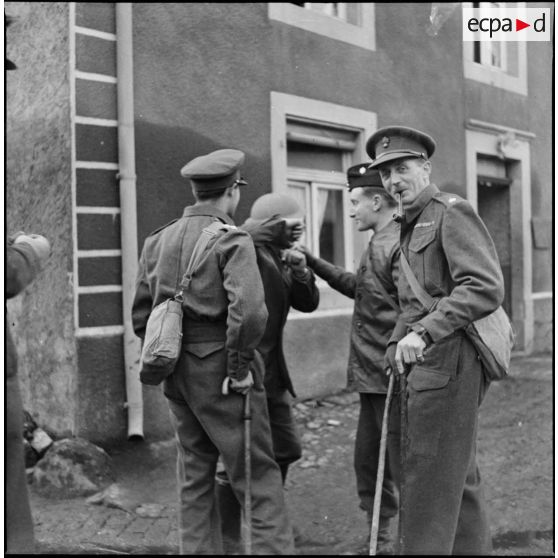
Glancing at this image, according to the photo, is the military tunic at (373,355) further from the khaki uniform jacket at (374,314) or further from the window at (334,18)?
the window at (334,18)

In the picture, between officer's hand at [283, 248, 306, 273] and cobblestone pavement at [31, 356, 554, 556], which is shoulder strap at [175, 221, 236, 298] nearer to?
officer's hand at [283, 248, 306, 273]

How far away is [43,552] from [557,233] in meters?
3.08

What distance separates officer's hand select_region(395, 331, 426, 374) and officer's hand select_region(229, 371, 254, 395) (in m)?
0.73

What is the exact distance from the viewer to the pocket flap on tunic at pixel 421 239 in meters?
2.94

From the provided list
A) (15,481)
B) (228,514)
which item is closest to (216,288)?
(15,481)

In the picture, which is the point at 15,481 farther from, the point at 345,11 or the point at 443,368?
the point at 345,11

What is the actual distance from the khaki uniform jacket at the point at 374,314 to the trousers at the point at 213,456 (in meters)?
0.65

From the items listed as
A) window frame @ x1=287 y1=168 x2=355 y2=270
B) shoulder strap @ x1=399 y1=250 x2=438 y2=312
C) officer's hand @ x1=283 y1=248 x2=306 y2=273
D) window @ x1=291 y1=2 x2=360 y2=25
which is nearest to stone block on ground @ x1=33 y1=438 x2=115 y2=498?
officer's hand @ x1=283 y1=248 x2=306 y2=273

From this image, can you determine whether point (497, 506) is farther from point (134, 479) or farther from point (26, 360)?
point (26, 360)

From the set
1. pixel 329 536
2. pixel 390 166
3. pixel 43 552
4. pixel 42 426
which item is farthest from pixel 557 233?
pixel 42 426

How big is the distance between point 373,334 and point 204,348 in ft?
3.32

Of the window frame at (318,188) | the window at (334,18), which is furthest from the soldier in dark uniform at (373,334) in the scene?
the window at (334,18)

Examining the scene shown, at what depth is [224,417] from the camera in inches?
124

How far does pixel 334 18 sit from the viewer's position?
6.95 meters
